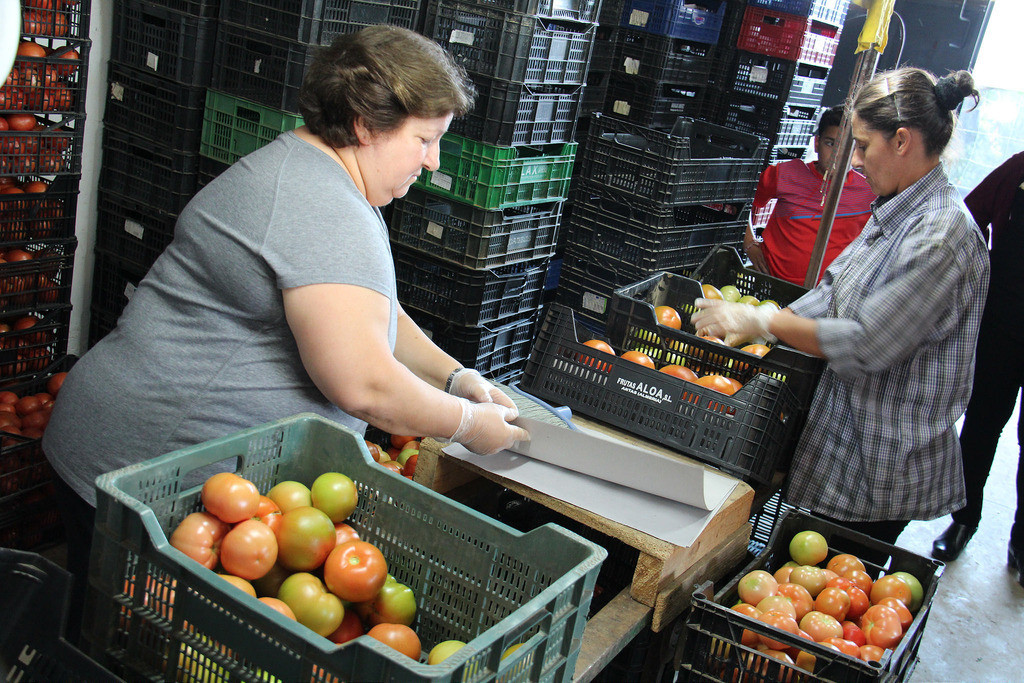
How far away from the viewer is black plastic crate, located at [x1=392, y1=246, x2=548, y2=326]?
12.0 feet

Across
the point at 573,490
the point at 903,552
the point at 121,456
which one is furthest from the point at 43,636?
the point at 903,552

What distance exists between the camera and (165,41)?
139 inches

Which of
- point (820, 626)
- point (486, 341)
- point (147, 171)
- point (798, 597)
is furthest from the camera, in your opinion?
point (486, 341)

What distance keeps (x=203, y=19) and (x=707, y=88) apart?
10.0ft

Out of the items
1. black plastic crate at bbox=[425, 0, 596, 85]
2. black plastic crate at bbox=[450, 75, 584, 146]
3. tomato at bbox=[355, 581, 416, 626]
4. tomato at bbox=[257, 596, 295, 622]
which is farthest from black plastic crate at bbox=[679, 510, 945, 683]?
black plastic crate at bbox=[425, 0, 596, 85]

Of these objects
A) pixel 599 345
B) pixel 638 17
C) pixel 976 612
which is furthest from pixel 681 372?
pixel 638 17

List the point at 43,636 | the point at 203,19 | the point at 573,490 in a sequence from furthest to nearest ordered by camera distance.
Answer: the point at 203,19 < the point at 573,490 < the point at 43,636

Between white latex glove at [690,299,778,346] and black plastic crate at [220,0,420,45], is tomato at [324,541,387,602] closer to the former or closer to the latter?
white latex glove at [690,299,778,346]

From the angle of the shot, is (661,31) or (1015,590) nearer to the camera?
(1015,590)

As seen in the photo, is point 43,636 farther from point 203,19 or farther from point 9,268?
point 203,19

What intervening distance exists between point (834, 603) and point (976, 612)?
7.36 ft

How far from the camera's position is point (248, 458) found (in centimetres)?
172

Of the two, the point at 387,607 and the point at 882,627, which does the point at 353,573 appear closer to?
the point at 387,607

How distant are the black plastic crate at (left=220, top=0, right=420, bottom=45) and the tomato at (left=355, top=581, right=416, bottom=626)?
7.00 feet
